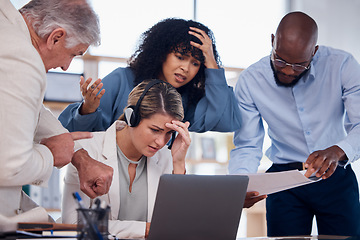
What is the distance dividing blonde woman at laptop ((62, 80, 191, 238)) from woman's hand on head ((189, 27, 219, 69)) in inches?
13.5

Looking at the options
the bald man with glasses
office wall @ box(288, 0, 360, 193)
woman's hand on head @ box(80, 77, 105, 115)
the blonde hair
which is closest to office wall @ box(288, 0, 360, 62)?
office wall @ box(288, 0, 360, 193)

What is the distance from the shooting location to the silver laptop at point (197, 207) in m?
1.18

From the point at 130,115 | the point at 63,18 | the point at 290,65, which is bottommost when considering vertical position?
the point at 130,115

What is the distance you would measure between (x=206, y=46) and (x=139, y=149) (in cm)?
63

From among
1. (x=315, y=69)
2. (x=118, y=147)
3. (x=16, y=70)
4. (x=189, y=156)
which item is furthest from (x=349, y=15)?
(x=16, y=70)

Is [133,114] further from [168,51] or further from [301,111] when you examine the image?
[301,111]

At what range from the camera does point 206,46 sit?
6.85 feet

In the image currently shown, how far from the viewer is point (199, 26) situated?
220cm

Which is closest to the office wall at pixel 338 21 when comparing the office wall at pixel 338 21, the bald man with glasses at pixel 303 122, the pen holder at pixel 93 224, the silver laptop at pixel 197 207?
the office wall at pixel 338 21

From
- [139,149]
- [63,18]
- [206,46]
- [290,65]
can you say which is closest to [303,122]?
[290,65]

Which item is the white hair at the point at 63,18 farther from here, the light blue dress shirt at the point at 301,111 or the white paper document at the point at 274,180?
the light blue dress shirt at the point at 301,111

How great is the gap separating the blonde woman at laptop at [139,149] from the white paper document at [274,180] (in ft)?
1.18

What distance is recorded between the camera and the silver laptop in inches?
46.6

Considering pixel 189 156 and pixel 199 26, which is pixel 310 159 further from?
pixel 189 156
